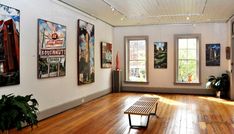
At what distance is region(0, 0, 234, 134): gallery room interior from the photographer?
464cm

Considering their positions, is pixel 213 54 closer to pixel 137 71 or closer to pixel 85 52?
pixel 137 71

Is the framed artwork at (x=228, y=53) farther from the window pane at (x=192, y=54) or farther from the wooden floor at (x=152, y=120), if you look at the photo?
the wooden floor at (x=152, y=120)

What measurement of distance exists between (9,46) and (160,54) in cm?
Result: 672

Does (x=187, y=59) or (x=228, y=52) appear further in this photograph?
(x=187, y=59)

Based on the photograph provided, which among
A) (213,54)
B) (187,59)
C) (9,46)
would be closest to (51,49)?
(9,46)

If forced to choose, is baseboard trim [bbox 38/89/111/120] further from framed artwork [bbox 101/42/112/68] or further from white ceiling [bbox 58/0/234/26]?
white ceiling [bbox 58/0/234/26]

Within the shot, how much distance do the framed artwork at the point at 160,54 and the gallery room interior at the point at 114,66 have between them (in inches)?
1.6

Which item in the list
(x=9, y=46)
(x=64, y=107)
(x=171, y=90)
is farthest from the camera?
(x=171, y=90)

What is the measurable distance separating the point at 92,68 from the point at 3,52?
3950mm

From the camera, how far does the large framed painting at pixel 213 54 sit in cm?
941

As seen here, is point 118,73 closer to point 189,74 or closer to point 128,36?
point 128,36

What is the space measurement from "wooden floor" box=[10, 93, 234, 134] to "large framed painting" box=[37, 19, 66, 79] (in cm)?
109

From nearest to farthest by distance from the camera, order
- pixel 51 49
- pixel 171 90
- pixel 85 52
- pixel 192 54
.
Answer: pixel 51 49
pixel 85 52
pixel 192 54
pixel 171 90

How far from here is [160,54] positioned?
10055 mm
